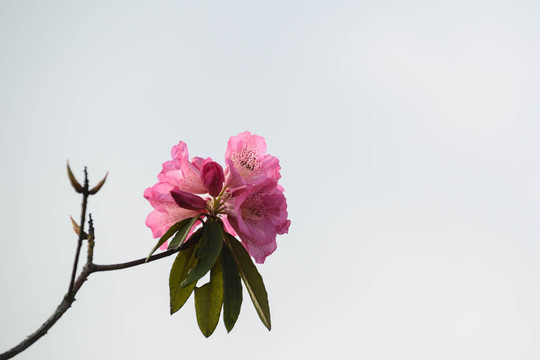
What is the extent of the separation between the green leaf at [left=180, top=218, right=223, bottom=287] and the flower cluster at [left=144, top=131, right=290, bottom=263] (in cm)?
9

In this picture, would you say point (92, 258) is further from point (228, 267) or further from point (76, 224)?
point (228, 267)

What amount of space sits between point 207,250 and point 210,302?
32 centimetres

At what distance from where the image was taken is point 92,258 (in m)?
1.64

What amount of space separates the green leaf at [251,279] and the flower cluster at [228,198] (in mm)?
45

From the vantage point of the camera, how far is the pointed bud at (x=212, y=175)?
215cm

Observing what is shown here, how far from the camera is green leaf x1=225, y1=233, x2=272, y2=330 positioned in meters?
2.13

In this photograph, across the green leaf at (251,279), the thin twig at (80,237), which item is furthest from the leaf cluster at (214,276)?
the thin twig at (80,237)

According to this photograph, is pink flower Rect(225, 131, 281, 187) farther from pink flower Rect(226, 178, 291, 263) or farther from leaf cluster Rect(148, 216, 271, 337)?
leaf cluster Rect(148, 216, 271, 337)

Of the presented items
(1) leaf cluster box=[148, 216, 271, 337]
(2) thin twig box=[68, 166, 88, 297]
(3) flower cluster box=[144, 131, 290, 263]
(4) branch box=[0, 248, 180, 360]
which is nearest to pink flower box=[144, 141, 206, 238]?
(3) flower cluster box=[144, 131, 290, 263]

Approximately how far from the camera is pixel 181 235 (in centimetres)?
201

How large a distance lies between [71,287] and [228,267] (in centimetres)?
79

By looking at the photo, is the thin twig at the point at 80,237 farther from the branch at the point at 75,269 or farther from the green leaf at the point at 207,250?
the green leaf at the point at 207,250

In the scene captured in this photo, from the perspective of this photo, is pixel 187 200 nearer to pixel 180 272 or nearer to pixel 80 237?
pixel 180 272

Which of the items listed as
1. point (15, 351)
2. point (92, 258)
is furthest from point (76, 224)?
point (15, 351)
